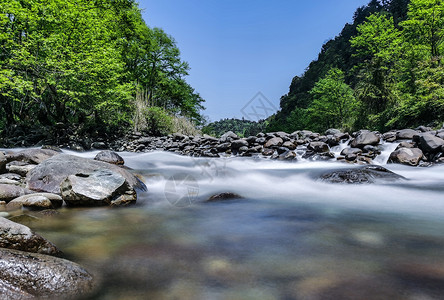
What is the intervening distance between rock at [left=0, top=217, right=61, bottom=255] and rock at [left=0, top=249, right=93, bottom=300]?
24cm

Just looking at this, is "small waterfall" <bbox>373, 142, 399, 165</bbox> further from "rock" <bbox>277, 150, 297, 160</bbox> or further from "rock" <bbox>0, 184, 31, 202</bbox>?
"rock" <bbox>0, 184, 31, 202</bbox>

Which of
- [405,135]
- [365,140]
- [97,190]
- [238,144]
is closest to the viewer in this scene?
[97,190]

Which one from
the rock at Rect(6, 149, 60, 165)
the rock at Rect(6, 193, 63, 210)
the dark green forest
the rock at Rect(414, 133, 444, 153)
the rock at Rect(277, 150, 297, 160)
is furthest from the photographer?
the dark green forest

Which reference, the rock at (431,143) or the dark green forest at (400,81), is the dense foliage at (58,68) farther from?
the dark green forest at (400,81)

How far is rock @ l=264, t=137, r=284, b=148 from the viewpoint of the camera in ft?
42.9

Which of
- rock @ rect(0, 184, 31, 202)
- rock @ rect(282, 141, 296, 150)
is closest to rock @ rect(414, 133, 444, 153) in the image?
rock @ rect(282, 141, 296, 150)

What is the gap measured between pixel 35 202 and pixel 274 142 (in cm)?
1109

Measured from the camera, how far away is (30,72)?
42.7 feet

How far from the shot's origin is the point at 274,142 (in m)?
13.2

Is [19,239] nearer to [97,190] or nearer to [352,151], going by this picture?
[97,190]

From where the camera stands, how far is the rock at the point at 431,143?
854cm

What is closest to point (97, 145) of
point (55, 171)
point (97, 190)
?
point (55, 171)

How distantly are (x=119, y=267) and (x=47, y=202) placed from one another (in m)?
2.65

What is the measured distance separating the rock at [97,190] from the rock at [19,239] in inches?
82.3
